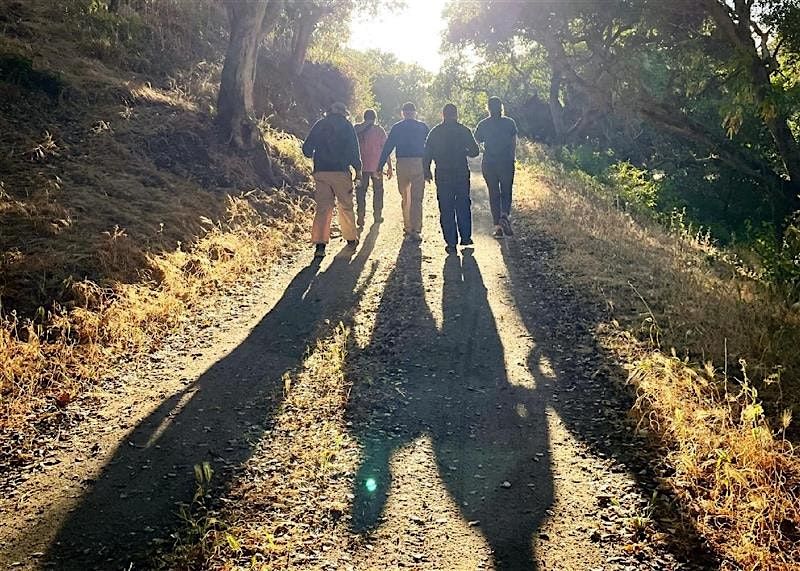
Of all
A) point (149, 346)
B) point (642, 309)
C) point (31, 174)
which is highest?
point (31, 174)

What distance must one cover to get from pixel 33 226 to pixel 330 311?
342cm

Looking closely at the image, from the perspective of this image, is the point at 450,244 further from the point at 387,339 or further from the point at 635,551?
the point at 635,551

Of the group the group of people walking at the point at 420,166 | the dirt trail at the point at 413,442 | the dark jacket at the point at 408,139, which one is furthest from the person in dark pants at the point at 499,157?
the dirt trail at the point at 413,442

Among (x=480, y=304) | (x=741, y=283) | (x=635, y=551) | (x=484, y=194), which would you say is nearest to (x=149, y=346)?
(x=480, y=304)

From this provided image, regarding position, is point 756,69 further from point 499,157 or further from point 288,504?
point 288,504

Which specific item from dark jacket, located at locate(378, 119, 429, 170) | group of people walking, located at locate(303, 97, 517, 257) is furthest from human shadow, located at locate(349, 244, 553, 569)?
Answer: dark jacket, located at locate(378, 119, 429, 170)

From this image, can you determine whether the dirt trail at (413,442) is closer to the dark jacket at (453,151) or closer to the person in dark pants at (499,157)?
the dark jacket at (453,151)

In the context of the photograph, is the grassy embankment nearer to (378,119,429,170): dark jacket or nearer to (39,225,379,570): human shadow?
(39,225,379,570): human shadow

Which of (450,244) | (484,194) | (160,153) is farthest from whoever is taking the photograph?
(484,194)

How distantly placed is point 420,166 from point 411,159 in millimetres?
185

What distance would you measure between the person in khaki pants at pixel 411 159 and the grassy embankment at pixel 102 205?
2.00 meters

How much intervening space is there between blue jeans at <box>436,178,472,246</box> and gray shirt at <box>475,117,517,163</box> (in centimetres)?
95

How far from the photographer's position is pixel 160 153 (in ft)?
35.3

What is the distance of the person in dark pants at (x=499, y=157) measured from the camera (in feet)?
31.5
